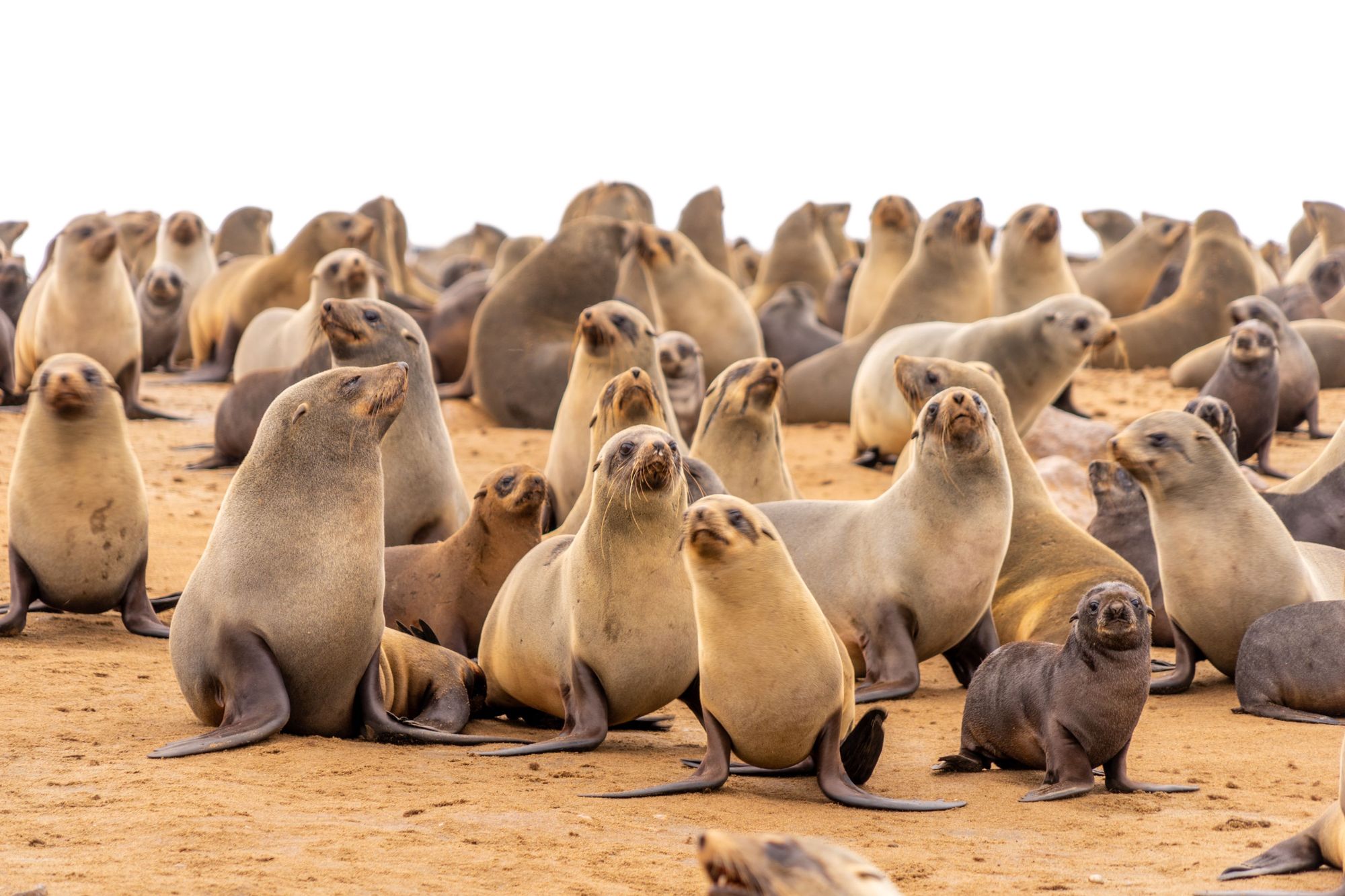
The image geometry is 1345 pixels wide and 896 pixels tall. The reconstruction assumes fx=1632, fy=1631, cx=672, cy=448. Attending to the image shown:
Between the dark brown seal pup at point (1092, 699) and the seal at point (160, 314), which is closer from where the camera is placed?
the dark brown seal pup at point (1092, 699)

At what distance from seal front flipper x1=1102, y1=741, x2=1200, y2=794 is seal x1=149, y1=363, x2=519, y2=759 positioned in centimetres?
200

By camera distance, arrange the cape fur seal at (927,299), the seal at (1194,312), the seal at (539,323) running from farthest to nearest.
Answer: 1. the seal at (1194,312)
2. the cape fur seal at (927,299)
3. the seal at (539,323)

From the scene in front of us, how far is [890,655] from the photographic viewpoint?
6676 millimetres

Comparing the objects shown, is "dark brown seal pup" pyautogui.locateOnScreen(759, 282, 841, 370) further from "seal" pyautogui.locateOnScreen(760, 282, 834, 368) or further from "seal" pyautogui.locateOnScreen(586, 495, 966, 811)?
"seal" pyautogui.locateOnScreen(586, 495, 966, 811)

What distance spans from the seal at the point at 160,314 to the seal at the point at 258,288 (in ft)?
1.09

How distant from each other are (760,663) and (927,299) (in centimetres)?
971

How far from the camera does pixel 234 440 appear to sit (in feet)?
Answer: 35.6

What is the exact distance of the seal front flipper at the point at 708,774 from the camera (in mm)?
4559

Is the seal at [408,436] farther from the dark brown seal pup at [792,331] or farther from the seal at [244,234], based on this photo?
the seal at [244,234]

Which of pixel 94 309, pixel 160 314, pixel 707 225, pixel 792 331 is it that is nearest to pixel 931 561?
pixel 94 309

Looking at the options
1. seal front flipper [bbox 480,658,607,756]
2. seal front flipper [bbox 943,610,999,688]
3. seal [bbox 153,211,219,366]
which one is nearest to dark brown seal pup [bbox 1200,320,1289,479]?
seal front flipper [bbox 943,610,999,688]

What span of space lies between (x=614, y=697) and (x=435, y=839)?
62.0 inches

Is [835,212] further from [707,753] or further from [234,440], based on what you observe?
[707,753]

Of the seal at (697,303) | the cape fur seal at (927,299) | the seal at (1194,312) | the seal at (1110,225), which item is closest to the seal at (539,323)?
the seal at (697,303)
